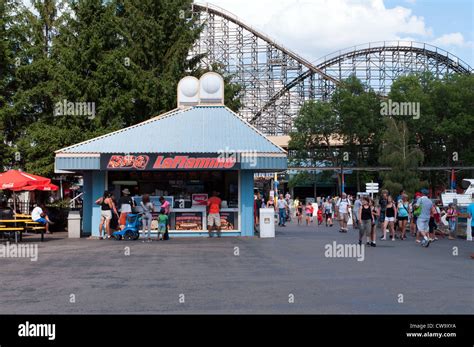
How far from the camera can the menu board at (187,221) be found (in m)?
24.8

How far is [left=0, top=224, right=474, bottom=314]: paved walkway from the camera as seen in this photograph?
374 inches

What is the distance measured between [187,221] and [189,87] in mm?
6915

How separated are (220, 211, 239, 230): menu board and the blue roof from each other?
8.80 ft

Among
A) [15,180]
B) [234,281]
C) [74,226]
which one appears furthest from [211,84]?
[234,281]

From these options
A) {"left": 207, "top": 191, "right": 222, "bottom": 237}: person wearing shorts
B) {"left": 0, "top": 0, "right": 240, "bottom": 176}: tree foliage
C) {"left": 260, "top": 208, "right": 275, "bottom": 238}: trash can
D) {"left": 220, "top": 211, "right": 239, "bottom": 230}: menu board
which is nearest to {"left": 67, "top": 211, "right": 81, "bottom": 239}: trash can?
{"left": 207, "top": 191, "right": 222, "bottom": 237}: person wearing shorts

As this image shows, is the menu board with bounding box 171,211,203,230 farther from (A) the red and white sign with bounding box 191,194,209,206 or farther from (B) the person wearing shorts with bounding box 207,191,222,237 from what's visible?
(B) the person wearing shorts with bounding box 207,191,222,237

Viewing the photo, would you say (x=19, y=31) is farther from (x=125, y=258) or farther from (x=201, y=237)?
(x=125, y=258)

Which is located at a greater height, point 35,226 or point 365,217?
point 365,217

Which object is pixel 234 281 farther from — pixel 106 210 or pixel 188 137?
pixel 188 137

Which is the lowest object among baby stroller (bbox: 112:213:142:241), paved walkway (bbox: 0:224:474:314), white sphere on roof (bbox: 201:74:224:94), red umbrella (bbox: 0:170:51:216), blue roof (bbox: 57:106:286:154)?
Answer: paved walkway (bbox: 0:224:474:314)

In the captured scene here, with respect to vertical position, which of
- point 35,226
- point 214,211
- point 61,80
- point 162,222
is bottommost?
point 35,226

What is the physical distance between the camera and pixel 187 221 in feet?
81.3

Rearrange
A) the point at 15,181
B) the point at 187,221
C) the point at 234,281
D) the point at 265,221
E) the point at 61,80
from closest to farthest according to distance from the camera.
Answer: the point at 234,281 < the point at 15,181 < the point at 265,221 < the point at 187,221 < the point at 61,80
